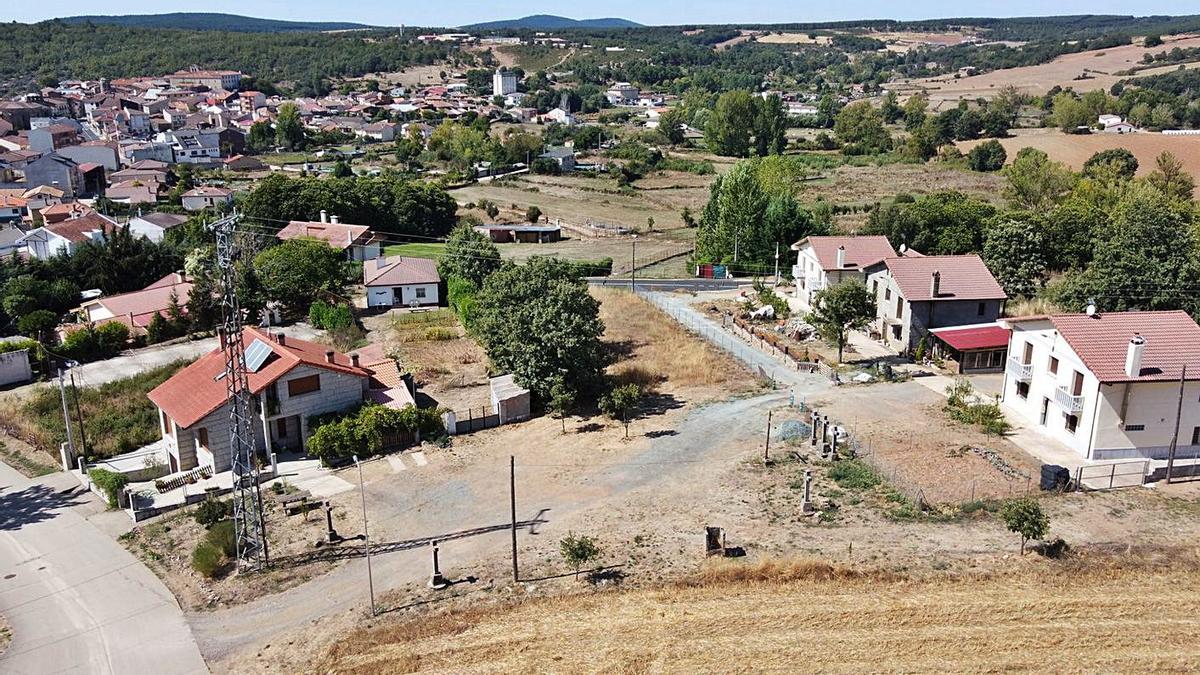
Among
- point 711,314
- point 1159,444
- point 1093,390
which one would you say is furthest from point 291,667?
point 711,314

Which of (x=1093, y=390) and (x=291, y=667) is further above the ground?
(x=1093, y=390)

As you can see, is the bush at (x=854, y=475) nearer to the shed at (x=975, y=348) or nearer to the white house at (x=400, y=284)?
the shed at (x=975, y=348)

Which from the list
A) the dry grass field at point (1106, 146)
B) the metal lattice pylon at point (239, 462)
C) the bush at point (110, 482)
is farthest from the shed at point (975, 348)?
the dry grass field at point (1106, 146)

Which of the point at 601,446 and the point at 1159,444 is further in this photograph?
the point at 601,446

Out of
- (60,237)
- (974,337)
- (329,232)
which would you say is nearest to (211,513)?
(974,337)

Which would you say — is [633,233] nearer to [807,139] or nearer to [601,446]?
[601,446]

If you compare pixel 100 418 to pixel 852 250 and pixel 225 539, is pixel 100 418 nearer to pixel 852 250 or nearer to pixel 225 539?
pixel 225 539
